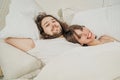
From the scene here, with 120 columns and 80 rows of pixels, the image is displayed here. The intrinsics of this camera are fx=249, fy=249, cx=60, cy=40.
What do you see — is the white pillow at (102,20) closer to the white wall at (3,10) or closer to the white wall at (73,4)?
the white wall at (73,4)

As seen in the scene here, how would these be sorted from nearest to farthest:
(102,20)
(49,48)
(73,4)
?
(49,48) < (102,20) < (73,4)

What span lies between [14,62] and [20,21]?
0.33 m

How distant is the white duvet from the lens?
4.28ft

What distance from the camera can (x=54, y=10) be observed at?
1.96m

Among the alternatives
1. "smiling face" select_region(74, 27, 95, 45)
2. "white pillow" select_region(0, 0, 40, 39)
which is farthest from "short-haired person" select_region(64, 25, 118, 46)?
"white pillow" select_region(0, 0, 40, 39)

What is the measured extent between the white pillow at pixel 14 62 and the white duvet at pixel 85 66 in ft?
0.57

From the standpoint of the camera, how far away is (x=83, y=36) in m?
1.72

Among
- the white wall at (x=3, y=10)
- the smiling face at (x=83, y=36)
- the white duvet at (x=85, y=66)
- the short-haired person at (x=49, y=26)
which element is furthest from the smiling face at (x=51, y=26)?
the white duvet at (x=85, y=66)

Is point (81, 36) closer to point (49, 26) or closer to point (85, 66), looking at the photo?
point (49, 26)

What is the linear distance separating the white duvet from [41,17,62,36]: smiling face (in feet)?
1.25

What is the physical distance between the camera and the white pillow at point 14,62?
1.46m

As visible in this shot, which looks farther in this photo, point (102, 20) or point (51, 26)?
point (102, 20)

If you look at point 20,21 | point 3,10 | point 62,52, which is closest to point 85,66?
point 62,52

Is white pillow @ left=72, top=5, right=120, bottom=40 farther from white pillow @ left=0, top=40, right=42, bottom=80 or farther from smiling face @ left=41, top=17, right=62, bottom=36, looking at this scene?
white pillow @ left=0, top=40, right=42, bottom=80
